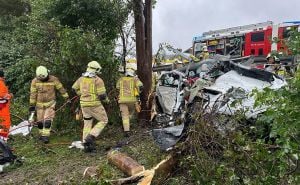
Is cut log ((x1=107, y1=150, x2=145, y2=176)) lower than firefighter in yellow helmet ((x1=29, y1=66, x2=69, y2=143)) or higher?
lower

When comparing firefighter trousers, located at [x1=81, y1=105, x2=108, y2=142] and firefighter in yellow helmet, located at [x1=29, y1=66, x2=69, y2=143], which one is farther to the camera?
firefighter in yellow helmet, located at [x1=29, y1=66, x2=69, y2=143]

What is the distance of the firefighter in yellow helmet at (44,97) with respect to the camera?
8.07m

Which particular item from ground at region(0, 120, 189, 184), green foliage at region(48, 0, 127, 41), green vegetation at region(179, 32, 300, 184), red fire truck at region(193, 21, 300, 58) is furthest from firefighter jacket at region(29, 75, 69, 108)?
red fire truck at region(193, 21, 300, 58)

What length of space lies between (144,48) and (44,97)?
88.2 inches

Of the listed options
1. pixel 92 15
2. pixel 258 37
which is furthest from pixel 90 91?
pixel 258 37

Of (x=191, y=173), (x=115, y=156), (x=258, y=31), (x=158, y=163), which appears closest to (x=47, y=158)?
(x=115, y=156)

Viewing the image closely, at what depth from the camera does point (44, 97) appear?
825 cm

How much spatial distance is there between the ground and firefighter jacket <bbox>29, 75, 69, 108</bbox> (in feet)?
2.43

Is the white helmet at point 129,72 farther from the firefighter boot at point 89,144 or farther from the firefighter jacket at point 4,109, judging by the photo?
the firefighter jacket at point 4,109

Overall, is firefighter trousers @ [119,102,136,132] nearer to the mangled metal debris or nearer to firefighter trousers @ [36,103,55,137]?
firefighter trousers @ [36,103,55,137]

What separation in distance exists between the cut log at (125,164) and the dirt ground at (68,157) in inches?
3.5

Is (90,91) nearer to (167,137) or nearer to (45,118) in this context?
(45,118)

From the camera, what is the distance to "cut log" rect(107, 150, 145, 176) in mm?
5395

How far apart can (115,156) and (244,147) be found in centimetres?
210
